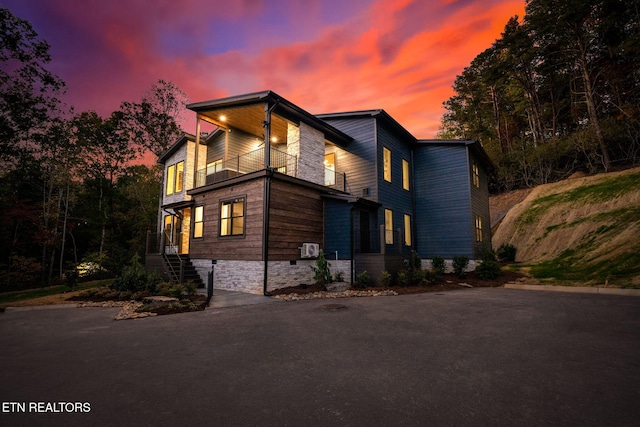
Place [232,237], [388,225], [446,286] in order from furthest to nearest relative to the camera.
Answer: [388,225] < [232,237] < [446,286]

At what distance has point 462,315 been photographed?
6934 millimetres

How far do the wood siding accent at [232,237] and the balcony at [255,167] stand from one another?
108 centimetres

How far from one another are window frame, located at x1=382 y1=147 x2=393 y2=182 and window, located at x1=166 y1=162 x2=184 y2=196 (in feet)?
42.3

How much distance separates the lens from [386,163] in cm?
1689

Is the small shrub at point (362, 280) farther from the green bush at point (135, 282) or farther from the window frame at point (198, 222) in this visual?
the window frame at point (198, 222)

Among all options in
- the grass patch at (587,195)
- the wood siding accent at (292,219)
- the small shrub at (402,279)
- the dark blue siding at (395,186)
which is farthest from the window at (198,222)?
the grass patch at (587,195)

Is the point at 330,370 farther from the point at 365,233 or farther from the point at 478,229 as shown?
Result: the point at 478,229

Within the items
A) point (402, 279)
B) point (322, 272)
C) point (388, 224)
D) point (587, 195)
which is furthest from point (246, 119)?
point (587, 195)

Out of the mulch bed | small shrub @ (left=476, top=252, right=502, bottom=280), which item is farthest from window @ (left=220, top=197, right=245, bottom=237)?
small shrub @ (left=476, top=252, right=502, bottom=280)

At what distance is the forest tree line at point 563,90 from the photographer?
23.5 m

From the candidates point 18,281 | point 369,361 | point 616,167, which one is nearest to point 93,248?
point 18,281

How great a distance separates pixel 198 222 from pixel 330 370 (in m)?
13.5

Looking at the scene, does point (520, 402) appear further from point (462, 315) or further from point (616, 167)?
point (616, 167)

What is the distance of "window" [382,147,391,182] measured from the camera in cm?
1662
